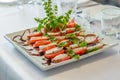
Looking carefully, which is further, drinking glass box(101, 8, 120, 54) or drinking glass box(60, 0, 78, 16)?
drinking glass box(60, 0, 78, 16)

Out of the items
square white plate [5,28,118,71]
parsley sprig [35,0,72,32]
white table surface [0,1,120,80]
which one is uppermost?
parsley sprig [35,0,72,32]

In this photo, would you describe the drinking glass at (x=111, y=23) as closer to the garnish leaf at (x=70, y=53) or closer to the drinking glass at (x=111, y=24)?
the drinking glass at (x=111, y=24)

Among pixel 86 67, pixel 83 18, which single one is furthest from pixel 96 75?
pixel 83 18

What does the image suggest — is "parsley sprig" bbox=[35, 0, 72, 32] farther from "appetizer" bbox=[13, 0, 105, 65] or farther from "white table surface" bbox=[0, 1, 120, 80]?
"white table surface" bbox=[0, 1, 120, 80]

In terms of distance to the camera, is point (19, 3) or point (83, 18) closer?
point (83, 18)

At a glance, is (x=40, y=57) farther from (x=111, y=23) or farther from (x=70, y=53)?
(x=111, y=23)

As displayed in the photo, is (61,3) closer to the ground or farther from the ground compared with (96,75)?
farther from the ground

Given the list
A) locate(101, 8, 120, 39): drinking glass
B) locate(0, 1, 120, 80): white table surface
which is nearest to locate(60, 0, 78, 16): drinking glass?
locate(101, 8, 120, 39): drinking glass

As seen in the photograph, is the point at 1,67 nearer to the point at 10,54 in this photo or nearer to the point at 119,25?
the point at 10,54

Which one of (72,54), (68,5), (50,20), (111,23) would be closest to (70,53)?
(72,54)
